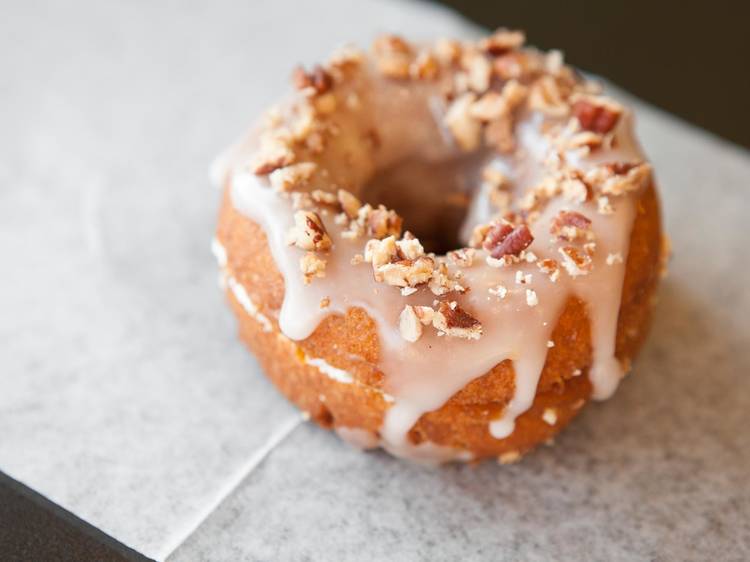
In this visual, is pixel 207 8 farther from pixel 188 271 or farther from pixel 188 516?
pixel 188 516

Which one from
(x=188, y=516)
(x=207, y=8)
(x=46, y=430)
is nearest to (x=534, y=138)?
(x=188, y=516)

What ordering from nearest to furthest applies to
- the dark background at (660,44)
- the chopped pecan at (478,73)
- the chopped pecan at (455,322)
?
1. the chopped pecan at (455,322)
2. the chopped pecan at (478,73)
3. the dark background at (660,44)

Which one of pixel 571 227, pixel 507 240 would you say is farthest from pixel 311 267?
pixel 571 227

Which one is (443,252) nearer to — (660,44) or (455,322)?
(455,322)

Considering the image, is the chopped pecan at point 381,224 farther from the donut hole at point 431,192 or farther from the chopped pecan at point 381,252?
the donut hole at point 431,192

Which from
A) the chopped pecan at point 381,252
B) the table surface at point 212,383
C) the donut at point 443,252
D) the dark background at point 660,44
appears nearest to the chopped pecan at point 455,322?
the donut at point 443,252

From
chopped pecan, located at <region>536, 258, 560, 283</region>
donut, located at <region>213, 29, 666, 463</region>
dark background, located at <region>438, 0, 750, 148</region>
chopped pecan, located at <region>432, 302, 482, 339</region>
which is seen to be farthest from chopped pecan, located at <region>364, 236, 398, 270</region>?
dark background, located at <region>438, 0, 750, 148</region>
